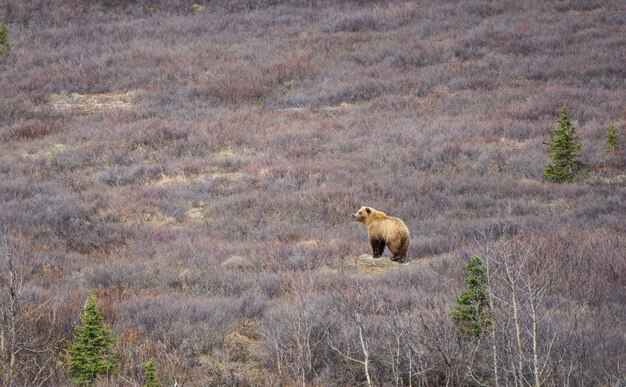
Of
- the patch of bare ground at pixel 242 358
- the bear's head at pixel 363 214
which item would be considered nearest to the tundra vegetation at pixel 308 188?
the patch of bare ground at pixel 242 358

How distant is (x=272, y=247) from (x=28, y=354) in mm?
5099

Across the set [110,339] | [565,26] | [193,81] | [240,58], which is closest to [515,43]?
[565,26]

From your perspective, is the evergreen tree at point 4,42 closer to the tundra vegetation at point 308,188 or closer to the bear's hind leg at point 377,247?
the tundra vegetation at point 308,188

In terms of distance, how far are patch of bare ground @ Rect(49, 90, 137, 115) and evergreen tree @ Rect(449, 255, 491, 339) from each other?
1771cm

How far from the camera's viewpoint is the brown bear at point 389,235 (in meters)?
10.9

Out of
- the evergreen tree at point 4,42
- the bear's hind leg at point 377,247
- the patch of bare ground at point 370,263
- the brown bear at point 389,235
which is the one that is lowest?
the patch of bare ground at point 370,263

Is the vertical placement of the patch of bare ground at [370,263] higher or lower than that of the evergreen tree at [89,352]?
lower

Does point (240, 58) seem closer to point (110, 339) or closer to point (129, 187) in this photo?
point (129, 187)

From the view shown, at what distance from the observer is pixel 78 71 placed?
25219 millimetres

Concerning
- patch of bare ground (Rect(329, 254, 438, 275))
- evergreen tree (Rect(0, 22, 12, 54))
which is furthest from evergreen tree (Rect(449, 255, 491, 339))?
evergreen tree (Rect(0, 22, 12, 54))

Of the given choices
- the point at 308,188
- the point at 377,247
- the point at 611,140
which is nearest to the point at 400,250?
the point at 377,247

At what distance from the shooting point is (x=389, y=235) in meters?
10.9

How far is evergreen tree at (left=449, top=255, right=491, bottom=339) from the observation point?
672 cm

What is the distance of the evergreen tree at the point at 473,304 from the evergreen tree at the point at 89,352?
344cm
